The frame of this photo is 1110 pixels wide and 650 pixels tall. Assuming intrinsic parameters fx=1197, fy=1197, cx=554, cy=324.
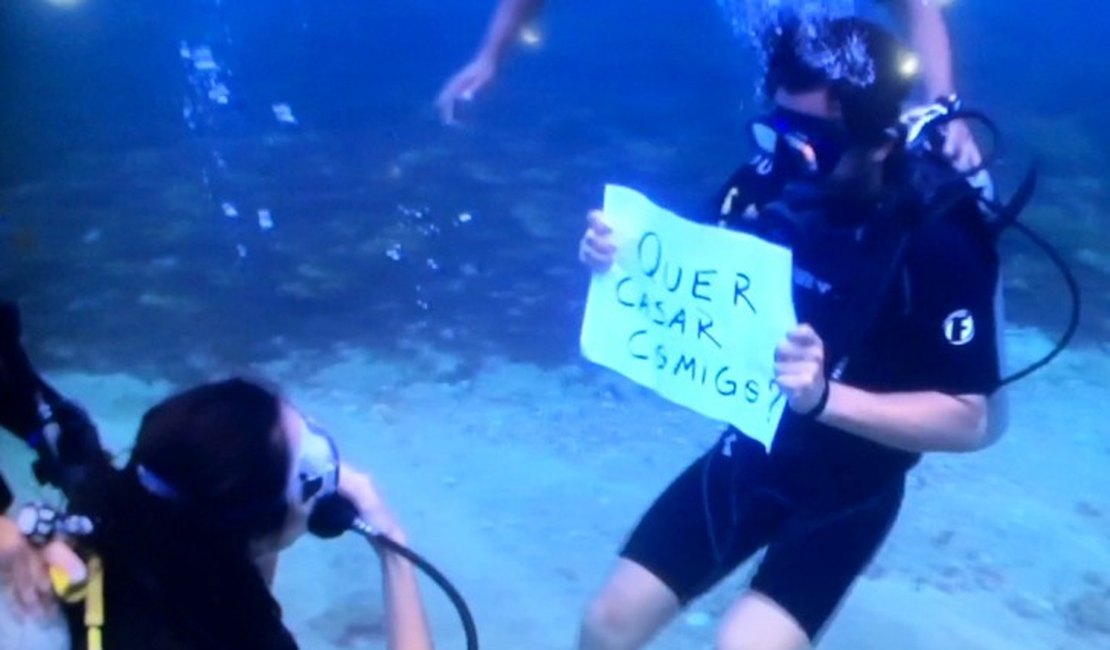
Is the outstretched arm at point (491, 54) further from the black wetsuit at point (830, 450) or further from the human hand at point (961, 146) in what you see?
the human hand at point (961, 146)

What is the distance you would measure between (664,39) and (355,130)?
6.08 m

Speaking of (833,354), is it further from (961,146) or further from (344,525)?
(344,525)

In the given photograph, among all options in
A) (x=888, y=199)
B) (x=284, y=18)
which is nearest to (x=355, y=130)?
(x=888, y=199)

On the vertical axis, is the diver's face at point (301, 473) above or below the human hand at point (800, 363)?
below

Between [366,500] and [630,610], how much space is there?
2.80ft

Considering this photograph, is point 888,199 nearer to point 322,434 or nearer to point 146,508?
point 322,434

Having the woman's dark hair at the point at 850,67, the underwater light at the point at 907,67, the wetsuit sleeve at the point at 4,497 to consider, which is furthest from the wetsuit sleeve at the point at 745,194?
the wetsuit sleeve at the point at 4,497

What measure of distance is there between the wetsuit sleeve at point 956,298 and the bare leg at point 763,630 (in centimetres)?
57

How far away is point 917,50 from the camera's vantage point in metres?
2.57

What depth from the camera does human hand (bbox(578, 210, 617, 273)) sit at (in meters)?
2.44

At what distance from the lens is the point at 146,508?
161 cm

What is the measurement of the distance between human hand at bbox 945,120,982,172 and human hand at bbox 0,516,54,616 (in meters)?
1.69

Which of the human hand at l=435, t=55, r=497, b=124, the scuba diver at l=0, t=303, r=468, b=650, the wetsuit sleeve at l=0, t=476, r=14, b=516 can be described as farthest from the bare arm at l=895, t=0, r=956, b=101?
the wetsuit sleeve at l=0, t=476, r=14, b=516

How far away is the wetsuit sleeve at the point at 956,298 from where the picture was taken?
7.12 ft
